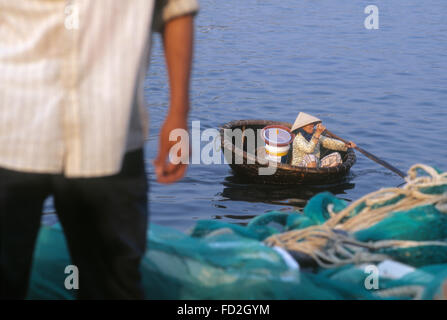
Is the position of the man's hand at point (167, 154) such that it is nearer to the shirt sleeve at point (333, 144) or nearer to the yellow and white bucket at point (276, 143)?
the yellow and white bucket at point (276, 143)

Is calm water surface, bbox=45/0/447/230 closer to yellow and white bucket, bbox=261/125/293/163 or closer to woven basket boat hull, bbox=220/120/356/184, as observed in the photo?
woven basket boat hull, bbox=220/120/356/184

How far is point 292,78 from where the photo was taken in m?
16.3

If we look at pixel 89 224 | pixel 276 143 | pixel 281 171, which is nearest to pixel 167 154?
pixel 89 224

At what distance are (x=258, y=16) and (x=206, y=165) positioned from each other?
577 inches

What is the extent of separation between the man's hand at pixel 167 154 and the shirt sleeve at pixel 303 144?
258 inches

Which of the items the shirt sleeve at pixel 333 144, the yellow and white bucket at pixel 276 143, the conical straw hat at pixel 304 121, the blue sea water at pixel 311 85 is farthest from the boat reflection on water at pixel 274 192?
the conical straw hat at pixel 304 121

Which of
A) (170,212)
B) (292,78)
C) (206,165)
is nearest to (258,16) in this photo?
(292,78)

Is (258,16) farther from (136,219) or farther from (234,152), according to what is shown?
(136,219)

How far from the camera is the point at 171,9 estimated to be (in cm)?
217

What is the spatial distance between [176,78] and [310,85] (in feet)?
44.8

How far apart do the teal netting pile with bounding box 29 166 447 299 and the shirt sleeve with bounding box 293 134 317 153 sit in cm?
479

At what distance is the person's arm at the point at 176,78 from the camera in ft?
7.27

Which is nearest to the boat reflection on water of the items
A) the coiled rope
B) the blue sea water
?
the blue sea water

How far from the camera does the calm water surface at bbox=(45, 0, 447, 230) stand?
8797 millimetres
